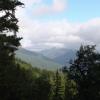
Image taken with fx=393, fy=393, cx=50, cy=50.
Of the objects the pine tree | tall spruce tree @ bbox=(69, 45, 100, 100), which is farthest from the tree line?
the pine tree

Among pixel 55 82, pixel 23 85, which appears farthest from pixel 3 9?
pixel 55 82

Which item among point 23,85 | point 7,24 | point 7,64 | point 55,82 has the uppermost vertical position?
point 7,24

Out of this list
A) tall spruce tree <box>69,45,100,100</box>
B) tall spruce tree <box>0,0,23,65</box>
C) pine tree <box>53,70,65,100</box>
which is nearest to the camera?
tall spruce tree <box>0,0,23,65</box>

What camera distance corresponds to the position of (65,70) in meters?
53.1

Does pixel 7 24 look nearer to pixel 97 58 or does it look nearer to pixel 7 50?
pixel 7 50

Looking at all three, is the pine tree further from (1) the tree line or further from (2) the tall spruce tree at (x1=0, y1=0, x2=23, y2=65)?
(2) the tall spruce tree at (x1=0, y1=0, x2=23, y2=65)

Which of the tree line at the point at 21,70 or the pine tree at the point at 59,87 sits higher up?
the tree line at the point at 21,70

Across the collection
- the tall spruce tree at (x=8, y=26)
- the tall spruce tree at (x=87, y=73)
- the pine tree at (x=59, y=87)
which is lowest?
the pine tree at (x=59, y=87)

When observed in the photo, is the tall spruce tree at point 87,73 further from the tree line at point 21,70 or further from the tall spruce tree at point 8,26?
the tall spruce tree at point 8,26

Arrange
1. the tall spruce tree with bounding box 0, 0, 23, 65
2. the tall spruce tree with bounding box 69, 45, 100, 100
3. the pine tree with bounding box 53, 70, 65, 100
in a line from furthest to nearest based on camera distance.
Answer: the pine tree with bounding box 53, 70, 65, 100
the tall spruce tree with bounding box 69, 45, 100, 100
the tall spruce tree with bounding box 0, 0, 23, 65

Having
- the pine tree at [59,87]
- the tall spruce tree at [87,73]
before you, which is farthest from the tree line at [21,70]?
the pine tree at [59,87]

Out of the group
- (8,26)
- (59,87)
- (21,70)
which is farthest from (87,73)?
(59,87)

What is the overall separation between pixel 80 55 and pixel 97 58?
7.71 feet

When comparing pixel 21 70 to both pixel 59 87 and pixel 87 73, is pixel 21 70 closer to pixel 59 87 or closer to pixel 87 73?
pixel 87 73
